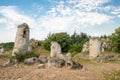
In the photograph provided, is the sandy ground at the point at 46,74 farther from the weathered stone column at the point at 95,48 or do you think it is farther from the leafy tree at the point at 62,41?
the leafy tree at the point at 62,41

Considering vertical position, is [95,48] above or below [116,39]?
below

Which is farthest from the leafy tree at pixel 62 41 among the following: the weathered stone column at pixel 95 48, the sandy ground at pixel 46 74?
the sandy ground at pixel 46 74

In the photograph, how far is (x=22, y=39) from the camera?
81.9 ft

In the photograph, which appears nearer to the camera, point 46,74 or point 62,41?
point 46,74

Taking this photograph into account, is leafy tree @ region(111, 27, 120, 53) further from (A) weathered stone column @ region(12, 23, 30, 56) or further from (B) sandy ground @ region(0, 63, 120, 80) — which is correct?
(B) sandy ground @ region(0, 63, 120, 80)

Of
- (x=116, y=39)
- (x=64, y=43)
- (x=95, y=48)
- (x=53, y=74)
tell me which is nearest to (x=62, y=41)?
(x=64, y=43)

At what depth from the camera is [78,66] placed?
61.3ft

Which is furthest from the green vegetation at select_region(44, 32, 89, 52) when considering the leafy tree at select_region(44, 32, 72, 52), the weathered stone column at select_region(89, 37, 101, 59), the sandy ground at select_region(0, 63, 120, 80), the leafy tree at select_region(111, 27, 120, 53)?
the sandy ground at select_region(0, 63, 120, 80)

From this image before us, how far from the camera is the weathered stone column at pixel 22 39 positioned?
81.0ft

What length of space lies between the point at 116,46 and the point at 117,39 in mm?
1655

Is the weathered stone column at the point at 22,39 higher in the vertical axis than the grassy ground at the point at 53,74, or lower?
higher

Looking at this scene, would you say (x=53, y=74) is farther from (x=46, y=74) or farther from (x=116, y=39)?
(x=116, y=39)

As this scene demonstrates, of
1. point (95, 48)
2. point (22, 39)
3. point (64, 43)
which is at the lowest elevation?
point (95, 48)

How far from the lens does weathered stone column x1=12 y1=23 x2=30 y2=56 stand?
24688 millimetres
